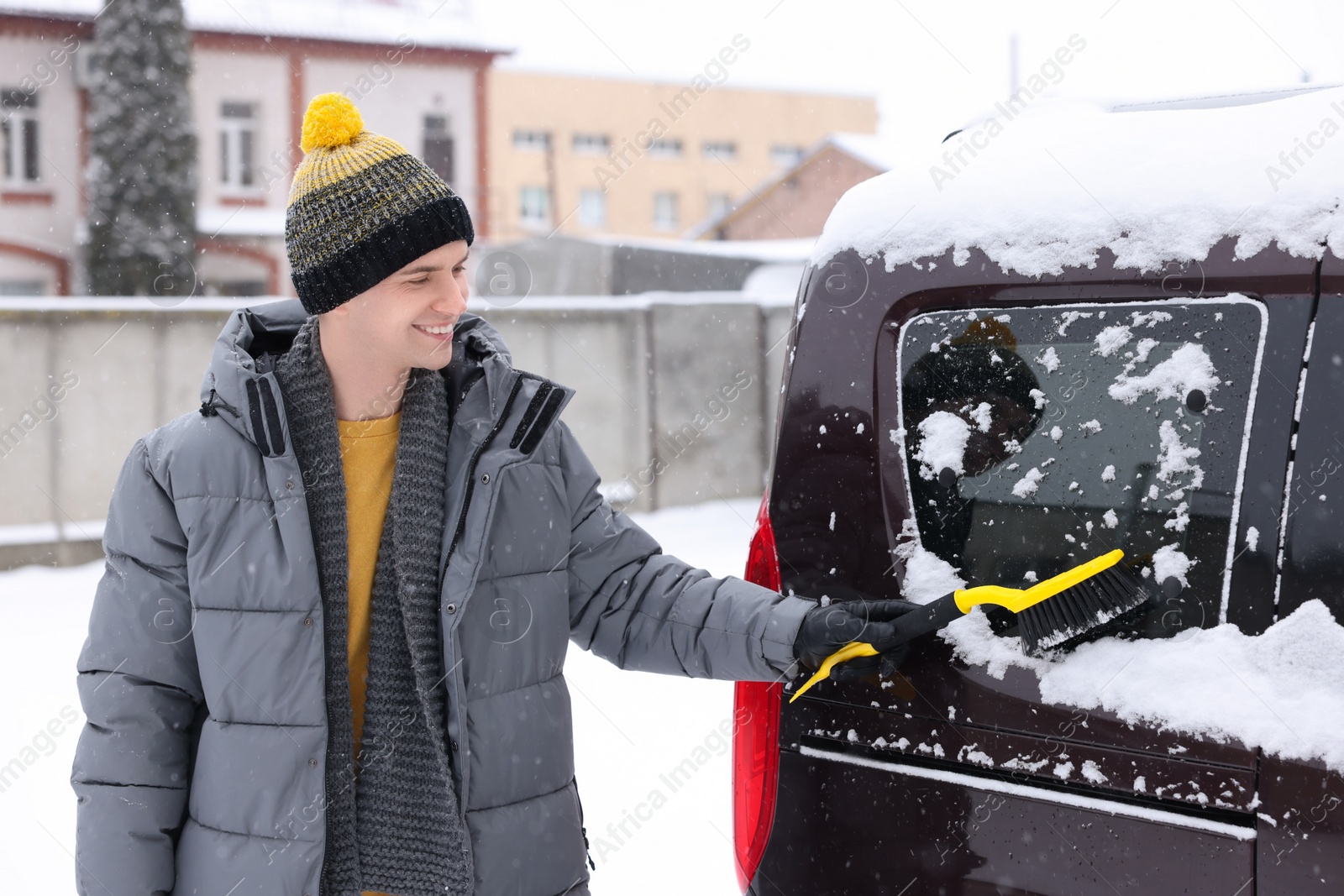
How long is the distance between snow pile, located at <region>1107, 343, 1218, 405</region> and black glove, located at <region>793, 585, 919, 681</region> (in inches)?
17.2

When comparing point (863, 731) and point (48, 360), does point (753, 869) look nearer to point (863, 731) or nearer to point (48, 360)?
point (863, 731)

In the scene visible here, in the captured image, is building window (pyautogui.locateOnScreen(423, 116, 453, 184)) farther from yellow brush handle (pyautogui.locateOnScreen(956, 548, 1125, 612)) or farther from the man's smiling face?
yellow brush handle (pyautogui.locateOnScreen(956, 548, 1125, 612))

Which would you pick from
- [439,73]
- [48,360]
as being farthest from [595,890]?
[439,73]

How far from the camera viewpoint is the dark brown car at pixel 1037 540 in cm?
136

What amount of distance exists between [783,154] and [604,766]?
50603mm

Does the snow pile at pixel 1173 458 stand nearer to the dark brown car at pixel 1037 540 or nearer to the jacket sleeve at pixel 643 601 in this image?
the dark brown car at pixel 1037 540

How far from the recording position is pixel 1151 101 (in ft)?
6.19

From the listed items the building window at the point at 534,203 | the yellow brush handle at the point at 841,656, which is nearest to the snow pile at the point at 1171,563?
the yellow brush handle at the point at 841,656

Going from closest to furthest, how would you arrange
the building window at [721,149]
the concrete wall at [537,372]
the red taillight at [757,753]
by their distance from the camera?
the red taillight at [757,753] → the concrete wall at [537,372] → the building window at [721,149]

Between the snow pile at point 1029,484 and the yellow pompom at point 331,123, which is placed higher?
the yellow pompom at point 331,123

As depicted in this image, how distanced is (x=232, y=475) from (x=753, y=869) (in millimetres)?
1050

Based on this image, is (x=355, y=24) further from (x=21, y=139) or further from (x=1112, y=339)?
(x=1112, y=339)

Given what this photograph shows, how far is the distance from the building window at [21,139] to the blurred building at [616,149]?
2652 cm

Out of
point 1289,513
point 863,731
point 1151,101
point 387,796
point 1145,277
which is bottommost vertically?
point 387,796
